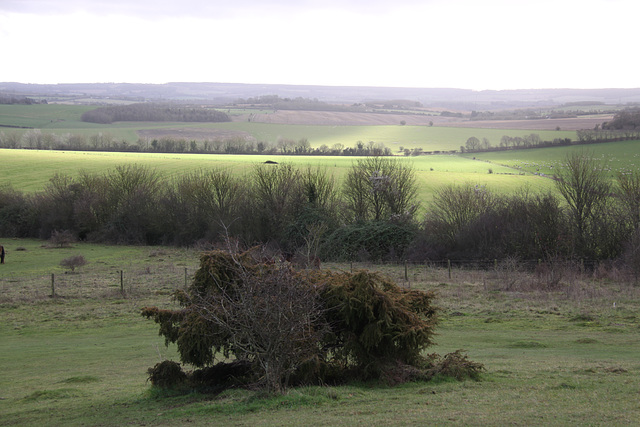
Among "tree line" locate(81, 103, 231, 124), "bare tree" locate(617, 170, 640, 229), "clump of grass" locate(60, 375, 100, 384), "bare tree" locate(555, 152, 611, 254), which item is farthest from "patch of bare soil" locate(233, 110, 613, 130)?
"clump of grass" locate(60, 375, 100, 384)

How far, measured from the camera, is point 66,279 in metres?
35.8

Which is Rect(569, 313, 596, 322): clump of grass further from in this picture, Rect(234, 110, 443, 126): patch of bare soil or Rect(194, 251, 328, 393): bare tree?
Rect(234, 110, 443, 126): patch of bare soil

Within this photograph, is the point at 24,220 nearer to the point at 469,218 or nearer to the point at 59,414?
the point at 469,218

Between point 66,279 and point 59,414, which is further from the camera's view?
point 66,279

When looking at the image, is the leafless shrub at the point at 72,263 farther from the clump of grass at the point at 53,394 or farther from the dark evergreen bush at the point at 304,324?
the dark evergreen bush at the point at 304,324

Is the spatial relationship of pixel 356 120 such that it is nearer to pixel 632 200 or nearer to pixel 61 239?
pixel 61 239

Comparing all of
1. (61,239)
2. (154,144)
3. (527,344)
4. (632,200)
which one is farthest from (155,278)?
(154,144)

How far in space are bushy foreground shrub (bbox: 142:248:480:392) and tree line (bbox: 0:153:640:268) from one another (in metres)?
23.3

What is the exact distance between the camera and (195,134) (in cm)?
13900

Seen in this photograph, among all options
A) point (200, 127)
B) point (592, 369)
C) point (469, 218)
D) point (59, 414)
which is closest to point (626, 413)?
point (592, 369)

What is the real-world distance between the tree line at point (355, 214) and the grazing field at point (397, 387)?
26.9ft

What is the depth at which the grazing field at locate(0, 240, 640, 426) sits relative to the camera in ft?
35.0

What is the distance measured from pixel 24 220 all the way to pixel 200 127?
89.8 m

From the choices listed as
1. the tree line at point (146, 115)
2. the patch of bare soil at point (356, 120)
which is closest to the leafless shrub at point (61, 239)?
the patch of bare soil at point (356, 120)
